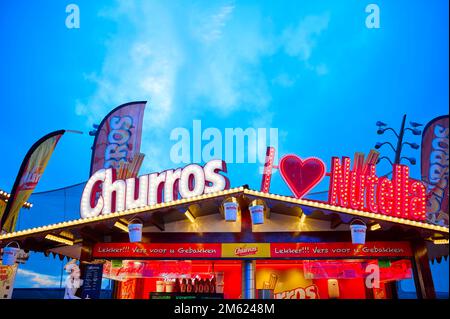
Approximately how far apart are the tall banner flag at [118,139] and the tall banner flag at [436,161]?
14.3 metres

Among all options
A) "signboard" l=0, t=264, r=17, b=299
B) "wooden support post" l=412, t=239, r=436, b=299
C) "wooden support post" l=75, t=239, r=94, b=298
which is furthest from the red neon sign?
"signboard" l=0, t=264, r=17, b=299

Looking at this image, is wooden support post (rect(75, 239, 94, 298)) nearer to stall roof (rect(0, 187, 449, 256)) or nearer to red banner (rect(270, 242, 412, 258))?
stall roof (rect(0, 187, 449, 256))

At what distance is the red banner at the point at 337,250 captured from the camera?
1153cm

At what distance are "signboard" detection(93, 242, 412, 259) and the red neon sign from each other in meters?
1.23

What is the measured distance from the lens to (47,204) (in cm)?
2220

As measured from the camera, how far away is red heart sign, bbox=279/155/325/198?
11.5 metres

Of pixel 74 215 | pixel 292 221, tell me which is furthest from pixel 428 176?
pixel 74 215

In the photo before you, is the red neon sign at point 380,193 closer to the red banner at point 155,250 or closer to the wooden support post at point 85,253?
→ the red banner at point 155,250

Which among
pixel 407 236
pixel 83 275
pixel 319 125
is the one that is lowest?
pixel 83 275

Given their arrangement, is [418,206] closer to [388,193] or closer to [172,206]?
[388,193]

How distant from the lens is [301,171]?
38.3 ft

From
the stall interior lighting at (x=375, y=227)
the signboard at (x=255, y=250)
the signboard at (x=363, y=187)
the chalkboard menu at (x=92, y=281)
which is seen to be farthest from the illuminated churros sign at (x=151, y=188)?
the stall interior lighting at (x=375, y=227)

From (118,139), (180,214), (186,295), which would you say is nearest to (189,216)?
(180,214)

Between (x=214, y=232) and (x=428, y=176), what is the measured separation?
478 inches
